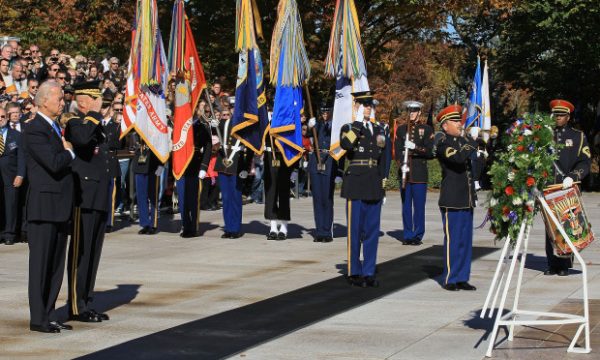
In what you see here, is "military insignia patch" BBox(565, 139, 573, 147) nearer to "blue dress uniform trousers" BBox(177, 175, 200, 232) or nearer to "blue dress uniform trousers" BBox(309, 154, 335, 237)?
"blue dress uniform trousers" BBox(309, 154, 335, 237)

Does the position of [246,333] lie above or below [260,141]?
below

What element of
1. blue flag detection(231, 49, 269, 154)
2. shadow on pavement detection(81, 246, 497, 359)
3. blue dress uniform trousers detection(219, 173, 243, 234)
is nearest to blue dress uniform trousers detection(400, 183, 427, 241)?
blue flag detection(231, 49, 269, 154)

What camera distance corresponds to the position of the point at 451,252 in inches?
494

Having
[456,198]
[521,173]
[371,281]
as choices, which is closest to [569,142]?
[456,198]

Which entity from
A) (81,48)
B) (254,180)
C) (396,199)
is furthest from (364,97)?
(81,48)

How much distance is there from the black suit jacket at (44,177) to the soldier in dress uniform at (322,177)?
779 cm

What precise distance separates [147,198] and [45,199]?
8.73m

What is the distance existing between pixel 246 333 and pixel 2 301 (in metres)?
2.88

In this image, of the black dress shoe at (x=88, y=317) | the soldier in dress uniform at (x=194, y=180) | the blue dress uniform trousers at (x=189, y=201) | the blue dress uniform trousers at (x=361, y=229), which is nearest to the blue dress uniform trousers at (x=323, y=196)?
the soldier in dress uniform at (x=194, y=180)

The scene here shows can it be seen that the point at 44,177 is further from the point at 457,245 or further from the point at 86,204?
the point at 457,245

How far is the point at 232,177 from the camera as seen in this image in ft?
59.9

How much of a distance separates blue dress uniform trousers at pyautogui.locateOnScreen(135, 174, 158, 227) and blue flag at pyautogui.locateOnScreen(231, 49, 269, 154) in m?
1.60

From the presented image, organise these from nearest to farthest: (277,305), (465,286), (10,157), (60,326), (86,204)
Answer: (60,326) < (86,204) < (277,305) < (465,286) < (10,157)

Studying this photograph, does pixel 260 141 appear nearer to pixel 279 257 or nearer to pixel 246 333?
pixel 279 257
